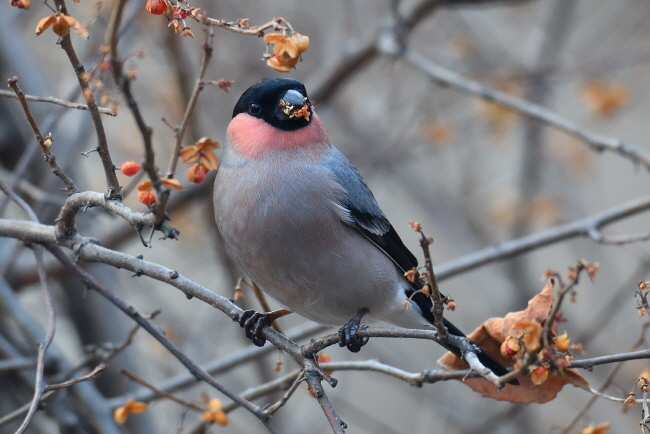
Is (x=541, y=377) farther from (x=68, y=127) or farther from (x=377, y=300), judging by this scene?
(x=68, y=127)

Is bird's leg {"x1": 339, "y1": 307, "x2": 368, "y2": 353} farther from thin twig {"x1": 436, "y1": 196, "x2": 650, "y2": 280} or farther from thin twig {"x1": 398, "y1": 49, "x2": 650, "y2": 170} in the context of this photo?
thin twig {"x1": 398, "y1": 49, "x2": 650, "y2": 170}

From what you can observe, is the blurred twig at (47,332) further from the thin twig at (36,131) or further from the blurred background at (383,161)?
the blurred background at (383,161)

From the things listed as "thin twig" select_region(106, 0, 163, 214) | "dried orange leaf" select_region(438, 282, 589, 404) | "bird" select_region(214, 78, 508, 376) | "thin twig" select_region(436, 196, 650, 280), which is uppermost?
"thin twig" select_region(436, 196, 650, 280)

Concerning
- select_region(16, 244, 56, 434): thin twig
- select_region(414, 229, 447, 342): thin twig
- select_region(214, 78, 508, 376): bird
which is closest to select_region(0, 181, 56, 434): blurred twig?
select_region(16, 244, 56, 434): thin twig

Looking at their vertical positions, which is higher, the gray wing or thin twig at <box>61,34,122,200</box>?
the gray wing

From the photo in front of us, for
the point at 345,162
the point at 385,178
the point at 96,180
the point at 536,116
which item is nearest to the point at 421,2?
the point at 536,116

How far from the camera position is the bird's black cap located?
9.03ft

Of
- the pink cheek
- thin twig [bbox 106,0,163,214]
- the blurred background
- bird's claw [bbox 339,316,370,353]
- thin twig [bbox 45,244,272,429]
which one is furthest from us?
the blurred background

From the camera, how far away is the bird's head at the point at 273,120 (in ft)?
9.10

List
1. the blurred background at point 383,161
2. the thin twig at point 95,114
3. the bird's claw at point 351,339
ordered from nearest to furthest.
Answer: the thin twig at point 95,114
the bird's claw at point 351,339
the blurred background at point 383,161

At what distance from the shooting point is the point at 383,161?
5453mm

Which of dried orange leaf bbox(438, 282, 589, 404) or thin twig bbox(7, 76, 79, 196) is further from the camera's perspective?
dried orange leaf bbox(438, 282, 589, 404)

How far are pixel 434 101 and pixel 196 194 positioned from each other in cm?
263

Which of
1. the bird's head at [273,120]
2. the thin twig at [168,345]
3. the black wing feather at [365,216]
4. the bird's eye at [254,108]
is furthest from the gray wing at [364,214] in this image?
the thin twig at [168,345]
